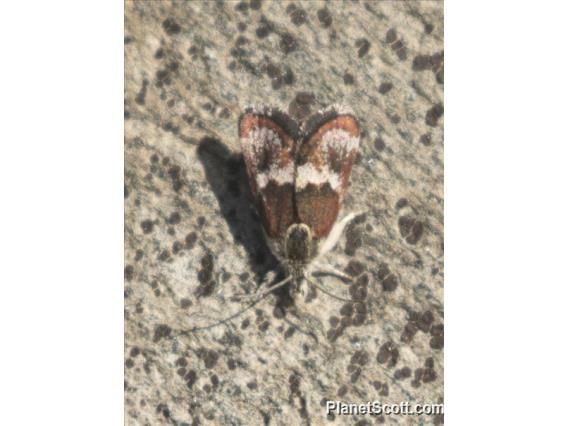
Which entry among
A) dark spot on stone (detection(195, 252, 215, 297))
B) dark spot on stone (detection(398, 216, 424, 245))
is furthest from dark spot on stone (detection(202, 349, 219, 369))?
dark spot on stone (detection(398, 216, 424, 245))

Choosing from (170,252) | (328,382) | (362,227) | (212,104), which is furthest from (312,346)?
(212,104)

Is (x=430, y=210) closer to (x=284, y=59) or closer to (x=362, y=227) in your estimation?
(x=362, y=227)

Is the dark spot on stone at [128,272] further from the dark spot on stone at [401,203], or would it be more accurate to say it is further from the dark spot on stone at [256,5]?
the dark spot on stone at [256,5]

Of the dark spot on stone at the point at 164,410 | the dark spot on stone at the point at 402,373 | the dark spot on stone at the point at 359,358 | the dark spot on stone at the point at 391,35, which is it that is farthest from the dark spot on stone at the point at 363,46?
the dark spot on stone at the point at 164,410

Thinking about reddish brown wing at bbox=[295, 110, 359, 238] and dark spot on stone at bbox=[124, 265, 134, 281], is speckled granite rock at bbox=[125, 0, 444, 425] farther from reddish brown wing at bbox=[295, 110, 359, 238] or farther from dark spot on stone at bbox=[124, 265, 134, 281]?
reddish brown wing at bbox=[295, 110, 359, 238]

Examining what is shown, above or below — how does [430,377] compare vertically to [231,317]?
below

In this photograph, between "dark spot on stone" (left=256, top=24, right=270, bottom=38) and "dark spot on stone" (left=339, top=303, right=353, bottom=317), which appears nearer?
"dark spot on stone" (left=339, top=303, right=353, bottom=317)

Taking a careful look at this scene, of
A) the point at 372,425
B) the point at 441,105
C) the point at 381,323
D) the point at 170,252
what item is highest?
the point at 441,105
